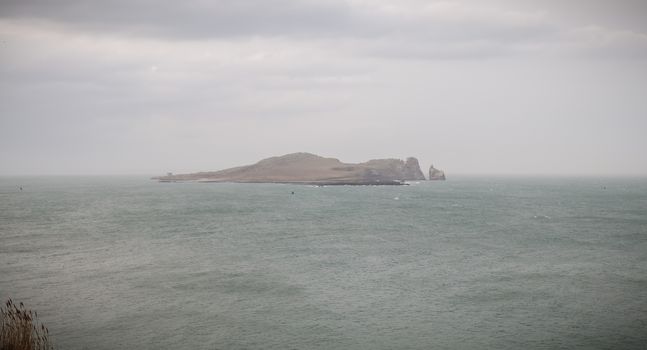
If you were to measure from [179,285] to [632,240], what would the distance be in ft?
193

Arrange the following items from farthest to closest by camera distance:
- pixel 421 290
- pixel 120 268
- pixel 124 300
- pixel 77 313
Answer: pixel 120 268 → pixel 421 290 → pixel 124 300 → pixel 77 313

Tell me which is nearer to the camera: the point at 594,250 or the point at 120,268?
the point at 120,268

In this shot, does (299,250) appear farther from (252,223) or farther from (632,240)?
→ (632,240)

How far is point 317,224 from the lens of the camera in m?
81.3

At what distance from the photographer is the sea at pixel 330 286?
27500mm

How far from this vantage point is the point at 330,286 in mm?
38531

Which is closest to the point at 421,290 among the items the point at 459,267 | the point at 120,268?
the point at 459,267

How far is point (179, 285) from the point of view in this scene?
38156 mm

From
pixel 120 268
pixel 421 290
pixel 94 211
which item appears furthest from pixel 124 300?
pixel 94 211

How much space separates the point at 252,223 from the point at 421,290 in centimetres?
4953

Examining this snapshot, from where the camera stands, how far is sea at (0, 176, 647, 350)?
27.5 meters

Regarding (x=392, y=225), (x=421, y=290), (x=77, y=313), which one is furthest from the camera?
(x=392, y=225)

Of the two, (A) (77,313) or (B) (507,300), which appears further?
(B) (507,300)

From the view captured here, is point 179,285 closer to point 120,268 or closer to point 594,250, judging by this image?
point 120,268
